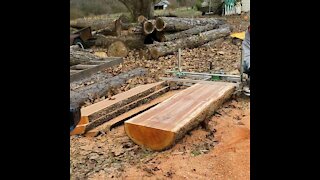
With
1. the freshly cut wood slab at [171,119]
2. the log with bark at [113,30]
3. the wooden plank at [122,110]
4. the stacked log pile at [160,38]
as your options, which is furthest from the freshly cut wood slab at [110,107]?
the log with bark at [113,30]

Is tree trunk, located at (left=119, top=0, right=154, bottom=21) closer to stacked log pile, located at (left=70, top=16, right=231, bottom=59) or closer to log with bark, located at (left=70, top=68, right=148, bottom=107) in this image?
stacked log pile, located at (left=70, top=16, right=231, bottom=59)

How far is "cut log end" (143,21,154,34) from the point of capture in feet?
33.2

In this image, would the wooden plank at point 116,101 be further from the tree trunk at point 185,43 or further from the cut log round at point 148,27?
the cut log round at point 148,27

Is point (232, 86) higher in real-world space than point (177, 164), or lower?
higher

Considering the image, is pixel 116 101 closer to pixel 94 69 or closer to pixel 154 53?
pixel 94 69

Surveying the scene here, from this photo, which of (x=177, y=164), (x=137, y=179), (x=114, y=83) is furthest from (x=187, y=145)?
(x=114, y=83)

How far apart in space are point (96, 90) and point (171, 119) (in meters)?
2.29

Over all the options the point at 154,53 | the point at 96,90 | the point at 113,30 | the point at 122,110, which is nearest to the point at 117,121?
the point at 122,110

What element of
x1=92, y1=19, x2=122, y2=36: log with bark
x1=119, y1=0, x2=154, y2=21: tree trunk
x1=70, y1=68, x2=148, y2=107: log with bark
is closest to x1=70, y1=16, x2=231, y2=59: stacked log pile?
x1=92, y1=19, x2=122, y2=36: log with bark

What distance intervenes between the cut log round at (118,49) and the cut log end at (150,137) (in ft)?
20.2
